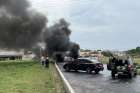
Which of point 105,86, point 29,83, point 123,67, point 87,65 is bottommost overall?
point 105,86

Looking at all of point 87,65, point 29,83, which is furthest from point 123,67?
point 29,83

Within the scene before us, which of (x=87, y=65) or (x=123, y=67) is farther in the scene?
(x=87, y=65)

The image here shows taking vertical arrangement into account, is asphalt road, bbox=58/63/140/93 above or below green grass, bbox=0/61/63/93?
below

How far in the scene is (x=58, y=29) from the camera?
91.2 meters

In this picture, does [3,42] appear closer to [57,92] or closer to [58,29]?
[58,29]

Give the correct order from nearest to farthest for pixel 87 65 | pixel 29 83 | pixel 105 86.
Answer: pixel 105 86 → pixel 29 83 → pixel 87 65

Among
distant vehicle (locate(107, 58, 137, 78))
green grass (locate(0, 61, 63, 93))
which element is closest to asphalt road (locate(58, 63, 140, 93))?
green grass (locate(0, 61, 63, 93))

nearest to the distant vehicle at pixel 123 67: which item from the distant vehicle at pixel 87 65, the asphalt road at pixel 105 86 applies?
the asphalt road at pixel 105 86

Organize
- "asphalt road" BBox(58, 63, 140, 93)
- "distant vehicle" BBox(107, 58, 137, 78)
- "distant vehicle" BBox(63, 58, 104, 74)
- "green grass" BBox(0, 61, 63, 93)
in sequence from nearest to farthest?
"green grass" BBox(0, 61, 63, 93), "asphalt road" BBox(58, 63, 140, 93), "distant vehicle" BBox(107, 58, 137, 78), "distant vehicle" BBox(63, 58, 104, 74)

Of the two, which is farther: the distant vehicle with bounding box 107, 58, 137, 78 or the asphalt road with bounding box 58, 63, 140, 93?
the distant vehicle with bounding box 107, 58, 137, 78

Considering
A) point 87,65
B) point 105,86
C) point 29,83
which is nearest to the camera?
point 105,86

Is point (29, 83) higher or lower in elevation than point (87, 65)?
lower

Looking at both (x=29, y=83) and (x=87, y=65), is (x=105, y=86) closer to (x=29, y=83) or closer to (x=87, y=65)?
(x=29, y=83)

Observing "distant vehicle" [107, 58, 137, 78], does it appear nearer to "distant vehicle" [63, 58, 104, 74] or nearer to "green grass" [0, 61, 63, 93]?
"green grass" [0, 61, 63, 93]
